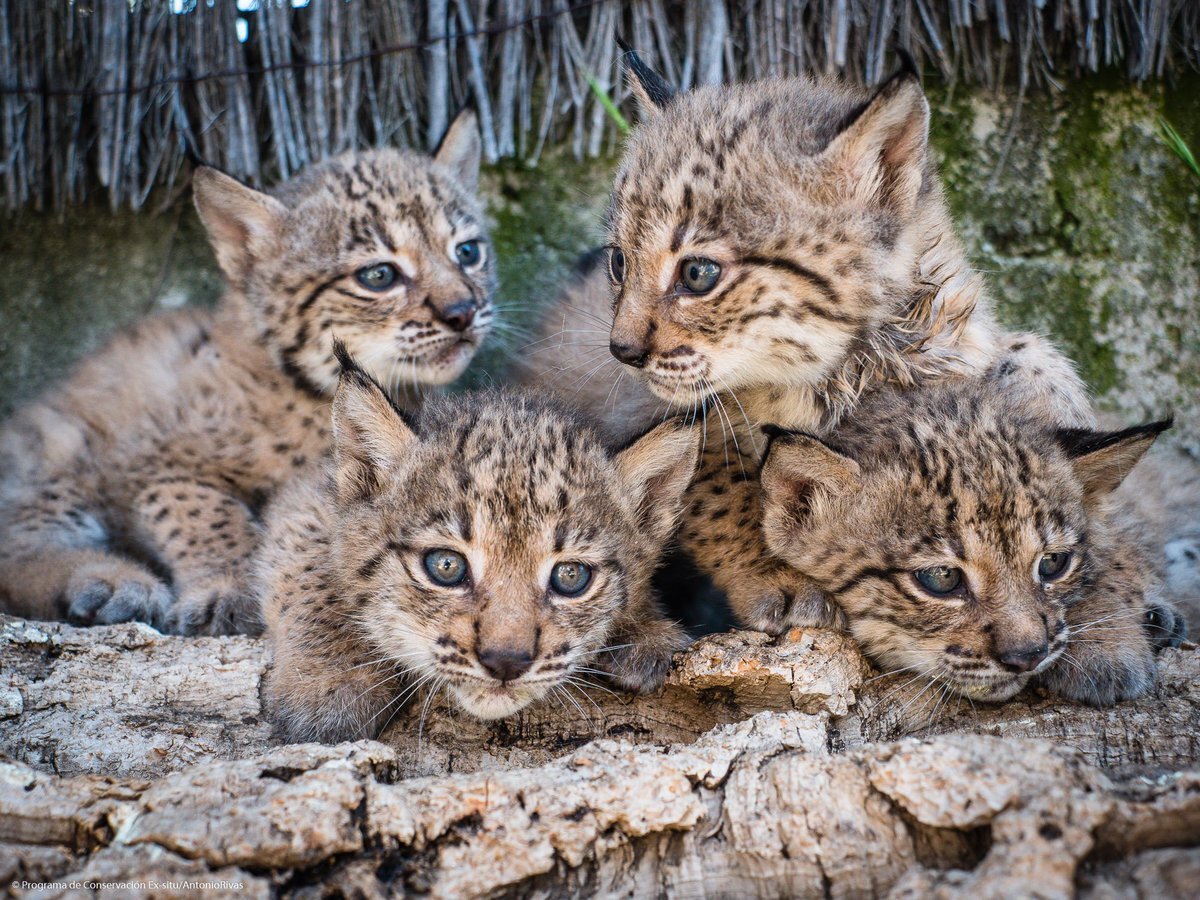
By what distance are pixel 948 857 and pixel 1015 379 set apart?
215 centimetres

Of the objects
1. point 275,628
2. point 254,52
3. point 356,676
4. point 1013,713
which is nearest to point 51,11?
point 254,52

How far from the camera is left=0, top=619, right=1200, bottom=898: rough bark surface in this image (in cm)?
247

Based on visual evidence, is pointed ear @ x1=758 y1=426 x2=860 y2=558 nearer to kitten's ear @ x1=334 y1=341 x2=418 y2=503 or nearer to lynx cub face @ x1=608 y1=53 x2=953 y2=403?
lynx cub face @ x1=608 y1=53 x2=953 y2=403

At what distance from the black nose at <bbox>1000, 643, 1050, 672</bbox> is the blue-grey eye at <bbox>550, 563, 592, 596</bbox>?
128cm

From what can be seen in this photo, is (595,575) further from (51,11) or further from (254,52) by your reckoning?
(51,11)

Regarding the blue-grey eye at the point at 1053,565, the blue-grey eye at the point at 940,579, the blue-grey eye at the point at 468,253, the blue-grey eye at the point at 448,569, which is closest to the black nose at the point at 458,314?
the blue-grey eye at the point at 468,253

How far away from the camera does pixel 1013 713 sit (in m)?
3.60

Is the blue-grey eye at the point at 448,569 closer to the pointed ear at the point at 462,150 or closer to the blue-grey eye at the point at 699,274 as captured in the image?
the blue-grey eye at the point at 699,274

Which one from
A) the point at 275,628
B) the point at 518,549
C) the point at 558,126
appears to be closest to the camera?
the point at 518,549

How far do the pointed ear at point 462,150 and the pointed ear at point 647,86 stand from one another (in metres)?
1.16

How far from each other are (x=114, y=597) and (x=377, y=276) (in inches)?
68.0

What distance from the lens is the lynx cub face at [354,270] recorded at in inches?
196

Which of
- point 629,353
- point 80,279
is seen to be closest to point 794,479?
point 629,353

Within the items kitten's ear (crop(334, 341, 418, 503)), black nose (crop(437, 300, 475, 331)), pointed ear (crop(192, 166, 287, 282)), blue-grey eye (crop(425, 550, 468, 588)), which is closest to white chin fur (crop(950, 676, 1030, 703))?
blue-grey eye (crop(425, 550, 468, 588))
